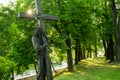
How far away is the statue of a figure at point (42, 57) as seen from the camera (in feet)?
31.0

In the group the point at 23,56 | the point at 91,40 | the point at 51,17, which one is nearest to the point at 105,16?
the point at 91,40

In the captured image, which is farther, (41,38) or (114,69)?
(114,69)

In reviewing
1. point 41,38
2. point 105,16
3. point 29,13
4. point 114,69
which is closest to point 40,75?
point 41,38

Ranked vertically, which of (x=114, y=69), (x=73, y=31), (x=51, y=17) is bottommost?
(x=114, y=69)

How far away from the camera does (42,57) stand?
9484 mm

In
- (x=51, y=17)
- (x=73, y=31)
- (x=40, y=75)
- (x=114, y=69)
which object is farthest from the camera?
(x=73, y=31)

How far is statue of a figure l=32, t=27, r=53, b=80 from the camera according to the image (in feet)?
31.0

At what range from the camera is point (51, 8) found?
2494 centimetres

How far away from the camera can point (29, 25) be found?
26.1 m

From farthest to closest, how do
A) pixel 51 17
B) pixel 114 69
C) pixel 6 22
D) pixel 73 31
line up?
pixel 6 22
pixel 73 31
pixel 114 69
pixel 51 17

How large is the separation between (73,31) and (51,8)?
9.42 ft

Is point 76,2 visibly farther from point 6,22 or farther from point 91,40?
point 6,22

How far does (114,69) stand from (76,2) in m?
7.07

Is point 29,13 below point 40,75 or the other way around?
the other way around
